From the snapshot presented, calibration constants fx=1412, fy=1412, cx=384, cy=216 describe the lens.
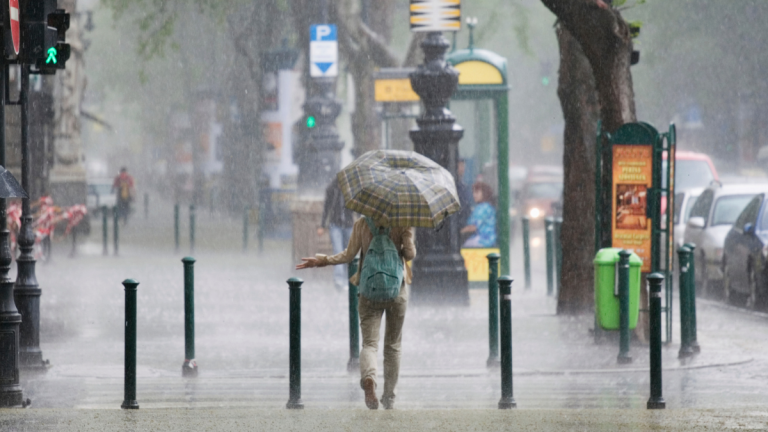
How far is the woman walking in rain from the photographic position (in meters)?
8.72

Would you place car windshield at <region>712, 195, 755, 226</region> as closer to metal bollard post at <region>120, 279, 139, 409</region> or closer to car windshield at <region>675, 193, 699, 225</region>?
car windshield at <region>675, 193, 699, 225</region>

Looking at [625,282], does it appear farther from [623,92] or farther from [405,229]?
[405,229]

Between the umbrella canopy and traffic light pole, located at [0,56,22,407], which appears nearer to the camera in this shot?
the umbrella canopy

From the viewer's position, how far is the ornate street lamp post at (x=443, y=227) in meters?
16.3

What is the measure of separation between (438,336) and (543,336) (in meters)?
1.00

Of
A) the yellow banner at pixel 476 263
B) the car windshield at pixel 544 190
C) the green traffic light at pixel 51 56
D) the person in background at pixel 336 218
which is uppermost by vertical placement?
the green traffic light at pixel 51 56

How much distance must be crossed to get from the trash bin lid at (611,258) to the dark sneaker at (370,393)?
394cm

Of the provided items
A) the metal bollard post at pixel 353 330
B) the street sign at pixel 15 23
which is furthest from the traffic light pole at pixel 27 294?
the metal bollard post at pixel 353 330

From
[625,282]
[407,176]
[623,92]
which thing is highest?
[623,92]

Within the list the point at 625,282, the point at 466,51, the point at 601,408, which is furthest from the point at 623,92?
the point at 466,51

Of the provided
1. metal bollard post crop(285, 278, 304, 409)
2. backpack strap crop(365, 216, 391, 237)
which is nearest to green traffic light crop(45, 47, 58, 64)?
metal bollard post crop(285, 278, 304, 409)

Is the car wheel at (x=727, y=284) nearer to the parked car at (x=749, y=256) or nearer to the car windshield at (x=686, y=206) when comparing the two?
the parked car at (x=749, y=256)

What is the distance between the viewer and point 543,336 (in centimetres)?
1348

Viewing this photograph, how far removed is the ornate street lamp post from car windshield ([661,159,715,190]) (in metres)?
10.4
